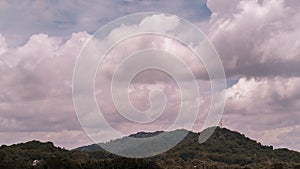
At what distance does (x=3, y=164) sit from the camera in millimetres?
163625

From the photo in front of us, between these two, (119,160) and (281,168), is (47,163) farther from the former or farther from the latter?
(281,168)

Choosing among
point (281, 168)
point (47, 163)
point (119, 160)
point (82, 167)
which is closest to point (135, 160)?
point (119, 160)

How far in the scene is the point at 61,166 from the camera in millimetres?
147125

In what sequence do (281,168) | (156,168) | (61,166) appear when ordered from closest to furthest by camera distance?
(61,166), (156,168), (281,168)

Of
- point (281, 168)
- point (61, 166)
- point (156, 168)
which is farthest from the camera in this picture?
point (281, 168)

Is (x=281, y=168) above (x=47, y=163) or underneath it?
above

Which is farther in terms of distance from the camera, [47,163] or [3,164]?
[3,164]

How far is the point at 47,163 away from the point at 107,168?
58.9 ft

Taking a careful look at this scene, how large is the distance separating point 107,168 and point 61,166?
14.2m

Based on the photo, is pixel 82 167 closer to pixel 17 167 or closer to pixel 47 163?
pixel 47 163

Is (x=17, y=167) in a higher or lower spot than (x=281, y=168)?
lower

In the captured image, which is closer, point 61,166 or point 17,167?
point 61,166

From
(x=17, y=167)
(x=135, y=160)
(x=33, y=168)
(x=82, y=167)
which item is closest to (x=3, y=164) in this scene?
(x=17, y=167)

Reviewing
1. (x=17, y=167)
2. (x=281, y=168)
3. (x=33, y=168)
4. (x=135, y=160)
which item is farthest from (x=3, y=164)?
(x=281, y=168)
